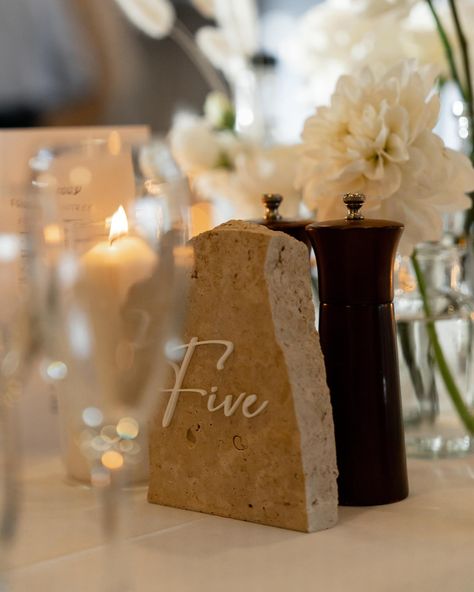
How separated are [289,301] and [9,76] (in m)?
1.97

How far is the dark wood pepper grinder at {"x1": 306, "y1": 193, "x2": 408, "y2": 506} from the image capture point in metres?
0.67

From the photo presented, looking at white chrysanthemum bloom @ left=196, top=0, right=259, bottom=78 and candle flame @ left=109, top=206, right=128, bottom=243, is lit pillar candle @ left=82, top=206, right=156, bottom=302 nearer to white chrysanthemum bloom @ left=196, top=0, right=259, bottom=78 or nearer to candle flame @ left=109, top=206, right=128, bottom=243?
candle flame @ left=109, top=206, right=128, bottom=243

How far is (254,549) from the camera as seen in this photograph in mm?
590

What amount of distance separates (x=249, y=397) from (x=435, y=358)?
0.74 ft

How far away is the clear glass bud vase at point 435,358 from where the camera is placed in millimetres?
819

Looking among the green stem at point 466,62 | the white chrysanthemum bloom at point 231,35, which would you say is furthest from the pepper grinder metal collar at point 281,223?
the white chrysanthemum bloom at point 231,35

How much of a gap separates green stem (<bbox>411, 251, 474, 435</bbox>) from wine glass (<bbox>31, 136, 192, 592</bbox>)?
314mm

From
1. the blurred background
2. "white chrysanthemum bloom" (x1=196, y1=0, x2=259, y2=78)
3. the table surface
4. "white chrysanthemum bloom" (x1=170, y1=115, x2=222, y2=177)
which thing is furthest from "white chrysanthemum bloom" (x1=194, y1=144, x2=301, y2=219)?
the blurred background

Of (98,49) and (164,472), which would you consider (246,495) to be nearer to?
(164,472)

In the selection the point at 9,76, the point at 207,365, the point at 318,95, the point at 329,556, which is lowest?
the point at 329,556

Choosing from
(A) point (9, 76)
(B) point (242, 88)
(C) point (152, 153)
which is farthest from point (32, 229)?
(A) point (9, 76)

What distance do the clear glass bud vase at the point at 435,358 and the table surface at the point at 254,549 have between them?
0.10 m

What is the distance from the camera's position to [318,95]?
1.18 m

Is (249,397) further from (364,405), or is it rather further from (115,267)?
(115,267)
